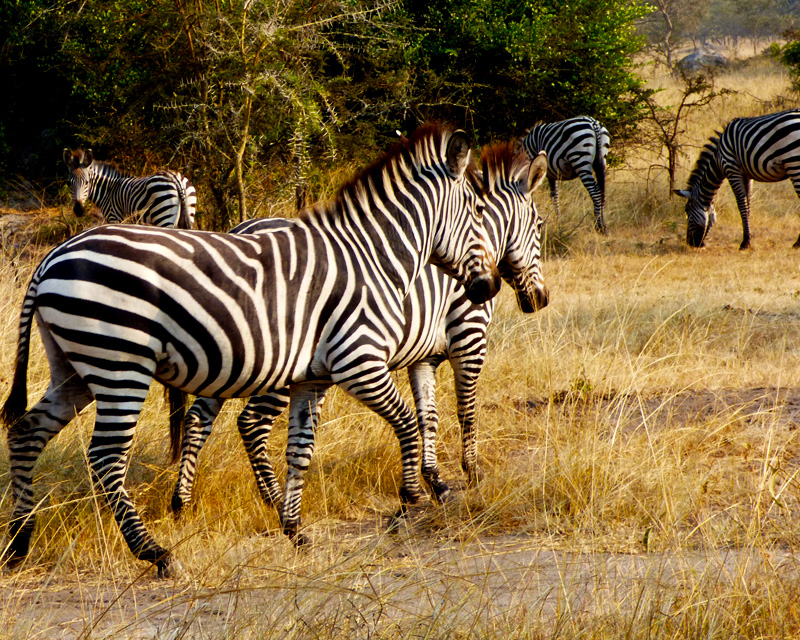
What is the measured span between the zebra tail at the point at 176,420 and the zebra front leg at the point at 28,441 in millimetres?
845

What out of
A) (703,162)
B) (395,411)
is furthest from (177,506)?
(703,162)

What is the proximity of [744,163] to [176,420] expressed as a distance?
32.9 feet

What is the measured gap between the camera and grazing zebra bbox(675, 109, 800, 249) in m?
11.6

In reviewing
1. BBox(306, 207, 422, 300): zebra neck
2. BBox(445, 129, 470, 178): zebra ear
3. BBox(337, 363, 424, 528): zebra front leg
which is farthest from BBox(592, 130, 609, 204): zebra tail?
BBox(306, 207, 422, 300): zebra neck

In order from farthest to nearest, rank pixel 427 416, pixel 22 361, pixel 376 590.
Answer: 1. pixel 427 416
2. pixel 22 361
3. pixel 376 590

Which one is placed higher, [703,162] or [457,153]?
[703,162]

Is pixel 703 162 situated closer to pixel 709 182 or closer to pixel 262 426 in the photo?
pixel 709 182

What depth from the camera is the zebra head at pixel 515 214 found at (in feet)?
16.5

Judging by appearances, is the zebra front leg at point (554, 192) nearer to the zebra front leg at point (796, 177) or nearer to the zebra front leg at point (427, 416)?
the zebra front leg at point (796, 177)

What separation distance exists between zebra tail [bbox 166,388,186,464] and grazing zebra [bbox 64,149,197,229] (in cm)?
454

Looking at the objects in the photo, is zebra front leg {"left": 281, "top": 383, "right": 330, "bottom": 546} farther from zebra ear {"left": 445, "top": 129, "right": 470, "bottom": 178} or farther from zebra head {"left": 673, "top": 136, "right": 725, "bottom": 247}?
zebra head {"left": 673, "top": 136, "right": 725, "bottom": 247}

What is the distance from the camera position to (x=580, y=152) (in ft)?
42.9

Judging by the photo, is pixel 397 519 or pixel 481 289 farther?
pixel 481 289

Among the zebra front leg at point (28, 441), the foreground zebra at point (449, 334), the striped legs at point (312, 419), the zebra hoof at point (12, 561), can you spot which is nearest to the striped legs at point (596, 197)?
the foreground zebra at point (449, 334)
